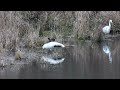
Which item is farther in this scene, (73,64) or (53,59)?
(53,59)

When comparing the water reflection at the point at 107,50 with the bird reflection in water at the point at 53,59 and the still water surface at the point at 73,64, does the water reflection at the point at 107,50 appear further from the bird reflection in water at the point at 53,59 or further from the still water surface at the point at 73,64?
the bird reflection in water at the point at 53,59

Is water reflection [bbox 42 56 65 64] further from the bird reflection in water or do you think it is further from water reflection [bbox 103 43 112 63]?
water reflection [bbox 103 43 112 63]

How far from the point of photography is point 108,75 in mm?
6043

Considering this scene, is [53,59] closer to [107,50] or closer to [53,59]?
[53,59]

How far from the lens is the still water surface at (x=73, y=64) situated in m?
6.14

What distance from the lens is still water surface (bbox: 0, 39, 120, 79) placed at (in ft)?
20.1

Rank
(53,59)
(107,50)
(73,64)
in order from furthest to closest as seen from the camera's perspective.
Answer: (107,50), (53,59), (73,64)

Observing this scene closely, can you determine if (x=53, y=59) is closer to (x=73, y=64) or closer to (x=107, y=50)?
(x=73, y=64)

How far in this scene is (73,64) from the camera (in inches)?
289

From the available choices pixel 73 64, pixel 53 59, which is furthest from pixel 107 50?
pixel 73 64

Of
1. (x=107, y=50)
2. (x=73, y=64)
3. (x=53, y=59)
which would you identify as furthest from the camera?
(x=107, y=50)

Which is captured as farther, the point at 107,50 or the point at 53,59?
the point at 107,50
